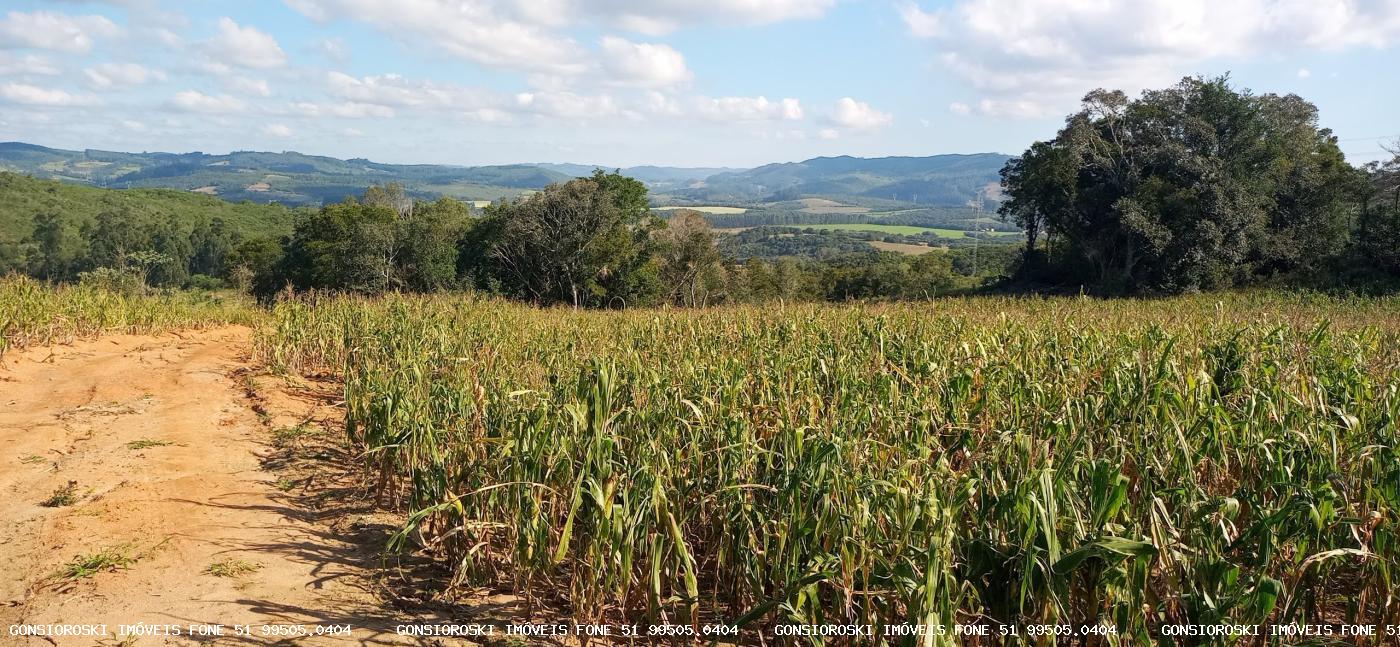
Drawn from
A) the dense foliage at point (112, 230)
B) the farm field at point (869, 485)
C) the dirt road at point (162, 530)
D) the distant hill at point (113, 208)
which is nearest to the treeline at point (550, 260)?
the dense foliage at point (112, 230)

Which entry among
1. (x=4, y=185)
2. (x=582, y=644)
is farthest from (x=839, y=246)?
(x=582, y=644)

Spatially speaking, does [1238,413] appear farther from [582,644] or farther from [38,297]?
[38,297]

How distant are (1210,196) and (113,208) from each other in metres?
87.5

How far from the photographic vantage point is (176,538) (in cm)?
421

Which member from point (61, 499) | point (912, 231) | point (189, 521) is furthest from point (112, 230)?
point (912, 231)

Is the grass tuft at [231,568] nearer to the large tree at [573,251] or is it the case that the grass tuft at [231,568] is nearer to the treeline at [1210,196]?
the large tree at [573,251]

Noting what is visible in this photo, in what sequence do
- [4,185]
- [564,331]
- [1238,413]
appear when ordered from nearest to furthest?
[1238,413] → [564,331] → [4,185]

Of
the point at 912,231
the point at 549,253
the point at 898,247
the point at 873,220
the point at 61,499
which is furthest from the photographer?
the point at 873,220

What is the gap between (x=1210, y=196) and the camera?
1033 inches

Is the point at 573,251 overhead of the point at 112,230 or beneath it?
overhead

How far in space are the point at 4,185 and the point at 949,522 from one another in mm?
92516

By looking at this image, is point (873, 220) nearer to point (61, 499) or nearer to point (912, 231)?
point (912, 231)

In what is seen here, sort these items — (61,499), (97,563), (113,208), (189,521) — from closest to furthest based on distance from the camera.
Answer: (97,563)
(189,521)
(61,499)
(113,208)

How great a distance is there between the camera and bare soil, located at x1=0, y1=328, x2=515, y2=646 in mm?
3445
